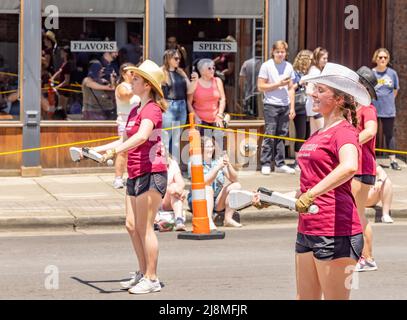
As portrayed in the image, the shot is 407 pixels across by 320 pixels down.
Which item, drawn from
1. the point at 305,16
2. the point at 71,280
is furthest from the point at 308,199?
the point at 305,16

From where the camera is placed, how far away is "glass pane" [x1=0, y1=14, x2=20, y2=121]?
16.7 metres

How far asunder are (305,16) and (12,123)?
5.27 meters

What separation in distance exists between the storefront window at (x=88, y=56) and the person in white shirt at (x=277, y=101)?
2026mm

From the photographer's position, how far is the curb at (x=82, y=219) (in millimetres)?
13461

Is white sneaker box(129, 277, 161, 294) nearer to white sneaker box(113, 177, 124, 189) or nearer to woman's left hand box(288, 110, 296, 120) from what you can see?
white sneaker box(113, 177, 124, 189)

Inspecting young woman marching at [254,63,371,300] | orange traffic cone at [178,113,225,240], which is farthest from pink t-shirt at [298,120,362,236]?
orange traffic cone at [178,113,225,240]

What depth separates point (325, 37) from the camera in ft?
61.3

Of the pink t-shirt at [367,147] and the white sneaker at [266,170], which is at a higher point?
the pink t-shirt at [367,147]

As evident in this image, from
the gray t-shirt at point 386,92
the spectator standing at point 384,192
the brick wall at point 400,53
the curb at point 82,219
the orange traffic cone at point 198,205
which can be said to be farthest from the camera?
the brick wall at point 400,53

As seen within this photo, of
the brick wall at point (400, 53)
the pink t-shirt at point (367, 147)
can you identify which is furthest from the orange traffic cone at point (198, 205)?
the brick wall at point (400, 53)

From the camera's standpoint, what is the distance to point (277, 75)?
56.0 ft

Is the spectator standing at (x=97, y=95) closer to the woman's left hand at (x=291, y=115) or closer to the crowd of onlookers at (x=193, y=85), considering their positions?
the crowd of onlookers at (x=193, y=85)

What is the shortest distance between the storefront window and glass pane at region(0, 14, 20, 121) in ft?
1.36

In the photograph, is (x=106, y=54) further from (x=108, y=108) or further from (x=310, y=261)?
(x=310, y=261)
